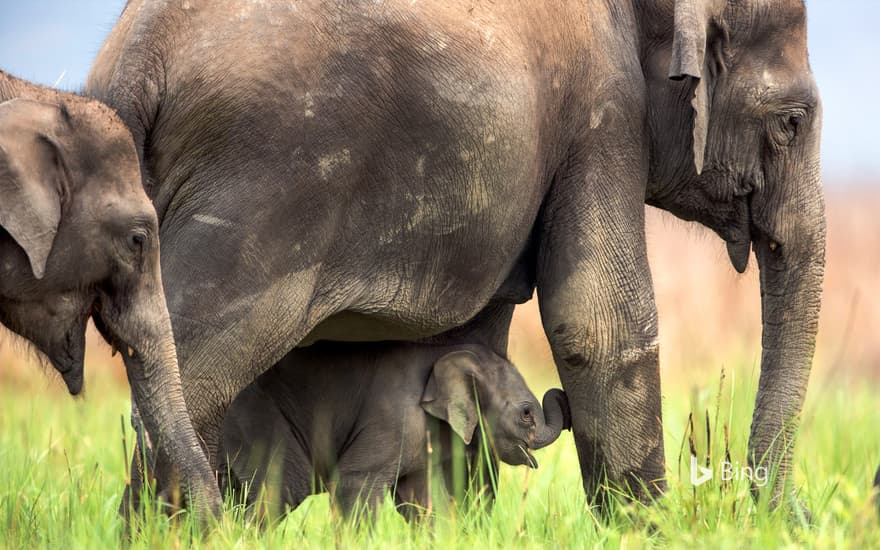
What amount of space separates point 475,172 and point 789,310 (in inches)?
58.4

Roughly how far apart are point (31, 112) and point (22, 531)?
1216 mm

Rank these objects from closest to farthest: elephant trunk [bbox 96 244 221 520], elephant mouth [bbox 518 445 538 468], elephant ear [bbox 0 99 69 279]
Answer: elephant ear [bbox 0 99 69 279]
elephant trunk [bbox 96 244 221 520]
elephant mouth [bbox 518 445 538 468]

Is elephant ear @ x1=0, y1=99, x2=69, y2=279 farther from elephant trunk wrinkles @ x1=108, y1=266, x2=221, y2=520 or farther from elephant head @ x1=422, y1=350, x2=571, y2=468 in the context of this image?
elephant head @ x1=422, y1=350, x2=571, y2=468

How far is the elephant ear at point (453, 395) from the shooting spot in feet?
18.4

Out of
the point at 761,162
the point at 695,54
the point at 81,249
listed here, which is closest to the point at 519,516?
the point at 81,249

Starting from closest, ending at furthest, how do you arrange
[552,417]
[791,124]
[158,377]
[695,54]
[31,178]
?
1. [31,178]
2. [158,377]
3. [695,54]
4. [791,124]
5. [552,417]

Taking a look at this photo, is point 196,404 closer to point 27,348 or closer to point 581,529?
point 27,348

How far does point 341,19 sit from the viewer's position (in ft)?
14.7

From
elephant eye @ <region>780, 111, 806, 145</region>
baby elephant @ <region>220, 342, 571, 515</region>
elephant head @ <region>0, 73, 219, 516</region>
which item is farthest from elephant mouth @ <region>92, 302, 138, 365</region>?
elephant eye @ <region>780, 111, 806, 145</region>

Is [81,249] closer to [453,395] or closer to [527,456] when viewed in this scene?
[453,395]

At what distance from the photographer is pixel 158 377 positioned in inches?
164

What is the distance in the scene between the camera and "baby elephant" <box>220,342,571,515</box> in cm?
546

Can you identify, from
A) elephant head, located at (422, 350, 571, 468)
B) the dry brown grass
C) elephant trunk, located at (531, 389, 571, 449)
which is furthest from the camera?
the dry brown grass

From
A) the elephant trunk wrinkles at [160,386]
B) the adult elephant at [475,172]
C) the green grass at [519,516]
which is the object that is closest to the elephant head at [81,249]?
the elephant trunk wrinkles at [160,386]
